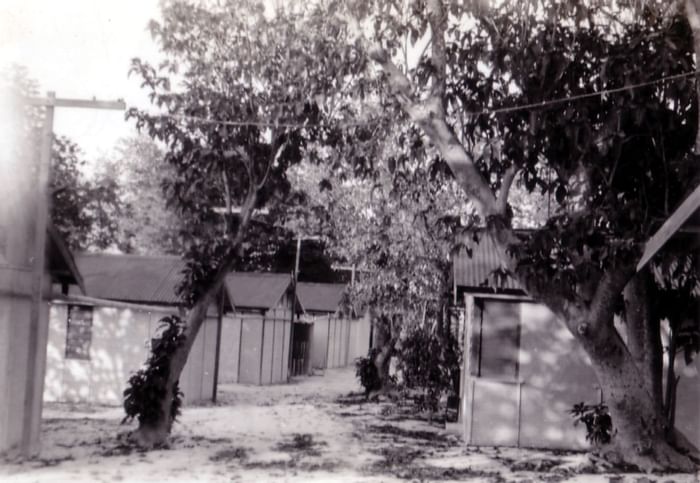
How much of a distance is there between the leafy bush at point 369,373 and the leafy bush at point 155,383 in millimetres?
9837

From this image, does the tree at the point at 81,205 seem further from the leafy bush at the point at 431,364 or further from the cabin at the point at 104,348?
the leafy bush at the point at 431,364

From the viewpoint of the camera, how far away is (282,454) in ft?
43.7

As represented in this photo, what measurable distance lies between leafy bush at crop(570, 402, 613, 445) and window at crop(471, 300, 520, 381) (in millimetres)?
1802

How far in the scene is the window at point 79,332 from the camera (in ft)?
67.3

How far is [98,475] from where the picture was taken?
35.5ft

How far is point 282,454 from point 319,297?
29791mm

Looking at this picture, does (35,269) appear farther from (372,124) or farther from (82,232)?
(82,232)

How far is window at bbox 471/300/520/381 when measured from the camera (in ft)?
50.8

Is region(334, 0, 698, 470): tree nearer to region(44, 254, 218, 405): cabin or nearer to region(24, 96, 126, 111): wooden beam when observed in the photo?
region(24, 96, 126, 111): wooden beam

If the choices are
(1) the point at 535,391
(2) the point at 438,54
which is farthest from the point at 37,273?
(1) the point at 535,391

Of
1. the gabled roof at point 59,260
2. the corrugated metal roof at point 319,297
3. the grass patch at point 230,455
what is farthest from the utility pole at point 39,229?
the corrugated metal roof at point 319,297

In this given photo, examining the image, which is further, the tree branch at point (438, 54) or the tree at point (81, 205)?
the tree at point (81, 205)

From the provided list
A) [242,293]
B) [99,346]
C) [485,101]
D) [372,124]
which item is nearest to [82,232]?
[242,293]

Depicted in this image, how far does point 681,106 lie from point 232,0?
25.0 ft
